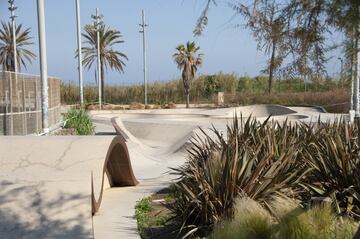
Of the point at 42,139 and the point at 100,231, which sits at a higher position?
the point at 42,139

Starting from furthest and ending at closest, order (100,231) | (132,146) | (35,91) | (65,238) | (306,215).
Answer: (35,91) < (132,146) < (100,231) < (65,238) < (306,215)

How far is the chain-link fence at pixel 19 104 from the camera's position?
17.3 meters

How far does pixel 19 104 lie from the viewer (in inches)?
747

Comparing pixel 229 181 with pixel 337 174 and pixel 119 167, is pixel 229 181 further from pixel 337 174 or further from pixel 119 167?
pixel 119 167

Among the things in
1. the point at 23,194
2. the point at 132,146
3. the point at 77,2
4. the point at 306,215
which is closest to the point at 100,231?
the point at 23,194

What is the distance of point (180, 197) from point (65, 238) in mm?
1655

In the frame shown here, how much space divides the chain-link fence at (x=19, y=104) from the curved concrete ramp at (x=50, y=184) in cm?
827

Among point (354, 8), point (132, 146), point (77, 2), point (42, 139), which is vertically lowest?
point (132, 146)

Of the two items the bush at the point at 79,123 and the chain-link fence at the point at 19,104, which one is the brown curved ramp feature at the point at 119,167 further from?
the bush at the point at 79,123

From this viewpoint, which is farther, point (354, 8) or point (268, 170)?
point (268, 170)

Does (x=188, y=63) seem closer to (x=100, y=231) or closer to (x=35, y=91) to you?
(x=35, y=91)

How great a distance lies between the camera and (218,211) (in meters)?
7.13

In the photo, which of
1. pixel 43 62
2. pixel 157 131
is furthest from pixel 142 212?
pixel 157 131

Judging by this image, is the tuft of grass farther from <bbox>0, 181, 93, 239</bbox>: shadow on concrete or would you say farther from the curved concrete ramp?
<bbox>0, 181, 93, 239</bbox>: shadow on concrete
